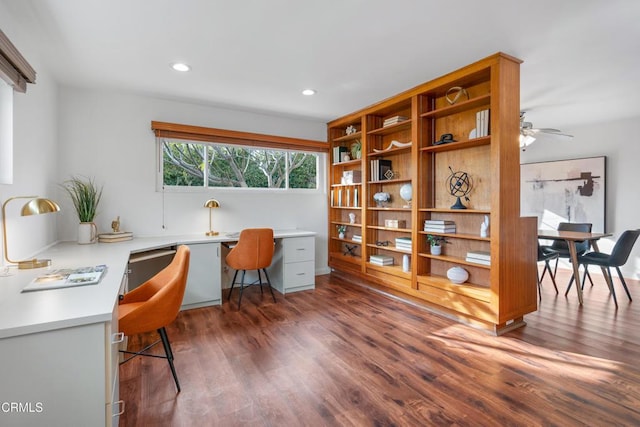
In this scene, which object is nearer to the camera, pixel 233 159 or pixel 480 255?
pixel 480 255

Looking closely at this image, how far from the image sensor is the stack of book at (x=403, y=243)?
11.9ft

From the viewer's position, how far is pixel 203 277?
341 cm

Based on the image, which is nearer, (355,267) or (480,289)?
(480,289)

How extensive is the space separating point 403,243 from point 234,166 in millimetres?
2407

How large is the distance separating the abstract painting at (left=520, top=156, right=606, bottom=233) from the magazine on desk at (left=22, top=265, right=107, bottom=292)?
627cm

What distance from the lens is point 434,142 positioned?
3402 millimetres

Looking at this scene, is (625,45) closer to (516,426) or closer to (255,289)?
(516,426)

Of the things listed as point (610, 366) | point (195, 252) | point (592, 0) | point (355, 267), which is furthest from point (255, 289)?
point (592, 0)

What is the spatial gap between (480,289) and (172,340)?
8.91ft

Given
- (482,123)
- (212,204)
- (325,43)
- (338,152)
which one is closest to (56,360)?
(325,43)

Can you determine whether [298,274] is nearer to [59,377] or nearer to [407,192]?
[407,192]

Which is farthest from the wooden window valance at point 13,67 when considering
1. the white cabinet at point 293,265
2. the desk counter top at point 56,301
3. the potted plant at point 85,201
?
the white cabinet at point 293,265

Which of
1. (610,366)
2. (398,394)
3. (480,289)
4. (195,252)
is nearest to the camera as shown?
(398,394)

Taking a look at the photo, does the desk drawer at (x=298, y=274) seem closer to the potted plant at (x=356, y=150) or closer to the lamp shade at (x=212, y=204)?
the lamp shade at (x=212, y=204)
